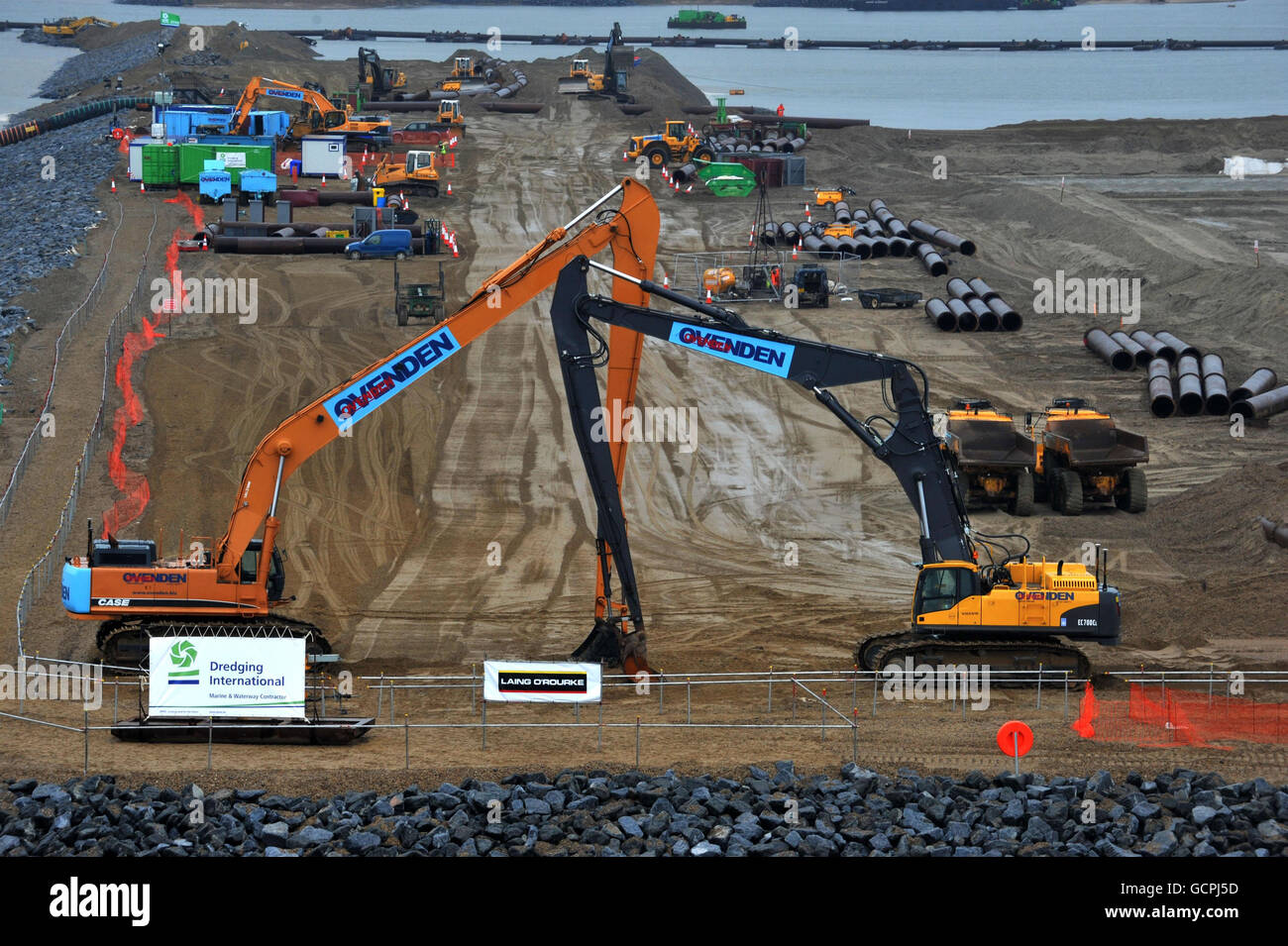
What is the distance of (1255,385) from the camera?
43.2m

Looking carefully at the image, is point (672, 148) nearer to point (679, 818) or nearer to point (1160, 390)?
point (1160, 390)

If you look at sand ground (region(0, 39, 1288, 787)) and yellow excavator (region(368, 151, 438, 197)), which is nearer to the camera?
sand ground (region(0, 39, 1288, 787))

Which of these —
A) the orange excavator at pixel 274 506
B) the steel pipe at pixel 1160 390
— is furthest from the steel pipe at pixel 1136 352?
the orange excavator at pixel 274 506

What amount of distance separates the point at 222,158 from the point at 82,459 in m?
→ 36.7

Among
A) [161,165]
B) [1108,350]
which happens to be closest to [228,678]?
[1108,350]

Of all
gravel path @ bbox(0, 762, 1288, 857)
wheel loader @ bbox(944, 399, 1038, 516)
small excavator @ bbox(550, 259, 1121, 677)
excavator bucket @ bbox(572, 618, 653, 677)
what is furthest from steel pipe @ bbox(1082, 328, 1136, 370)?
gravel path @ bbox(0, 762, 1288, 857)

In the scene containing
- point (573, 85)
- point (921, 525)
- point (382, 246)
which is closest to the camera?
point (921, 525)

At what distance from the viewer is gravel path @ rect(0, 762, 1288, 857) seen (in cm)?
1925

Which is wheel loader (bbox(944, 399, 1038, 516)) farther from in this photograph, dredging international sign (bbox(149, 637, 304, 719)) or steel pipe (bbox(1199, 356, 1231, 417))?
dredging international sign (bbox(149, 637, 304, 719))

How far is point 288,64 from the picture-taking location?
375 ft

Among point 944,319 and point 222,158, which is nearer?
point 944,319

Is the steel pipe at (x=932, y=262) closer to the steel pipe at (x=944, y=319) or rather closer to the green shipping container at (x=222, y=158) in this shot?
the steel pipe at (x=944, y=319)

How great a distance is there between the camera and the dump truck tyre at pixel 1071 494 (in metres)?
35.9
